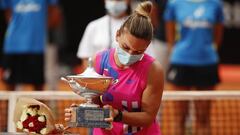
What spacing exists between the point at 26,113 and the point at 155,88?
76 centimetres

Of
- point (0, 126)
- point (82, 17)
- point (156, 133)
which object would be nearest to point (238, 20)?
point (82, 17)

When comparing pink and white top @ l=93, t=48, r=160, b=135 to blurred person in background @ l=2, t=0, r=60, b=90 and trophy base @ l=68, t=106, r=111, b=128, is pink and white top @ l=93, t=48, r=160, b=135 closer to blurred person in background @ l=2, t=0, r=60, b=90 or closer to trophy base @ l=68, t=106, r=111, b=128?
trophy base @ l=68, t=106, r=111, b=128

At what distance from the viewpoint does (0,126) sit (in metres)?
8.38

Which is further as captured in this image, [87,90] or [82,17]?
[82,17]

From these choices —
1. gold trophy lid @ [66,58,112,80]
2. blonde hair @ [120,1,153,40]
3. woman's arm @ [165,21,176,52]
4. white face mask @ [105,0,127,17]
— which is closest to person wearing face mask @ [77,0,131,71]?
white face mask @ [105,0,127,17]

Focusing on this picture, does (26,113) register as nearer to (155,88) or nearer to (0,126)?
(155,88)

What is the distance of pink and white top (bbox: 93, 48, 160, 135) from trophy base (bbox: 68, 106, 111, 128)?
422mm

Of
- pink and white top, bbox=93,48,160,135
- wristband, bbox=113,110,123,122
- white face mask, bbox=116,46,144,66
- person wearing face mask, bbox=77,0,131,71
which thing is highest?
person wearing face mask, bbox=77,0,131,71

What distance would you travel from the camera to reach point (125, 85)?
17.0 feet

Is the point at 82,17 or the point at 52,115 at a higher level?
the point at 82,17

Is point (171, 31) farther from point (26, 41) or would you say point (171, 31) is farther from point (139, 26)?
point (139, 26)

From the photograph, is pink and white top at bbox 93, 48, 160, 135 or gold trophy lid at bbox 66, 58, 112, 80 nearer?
gold trophy lid at bbox 66, 58, 112, 80

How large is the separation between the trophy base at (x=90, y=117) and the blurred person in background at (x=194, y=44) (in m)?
3.88

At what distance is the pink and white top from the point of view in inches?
204
